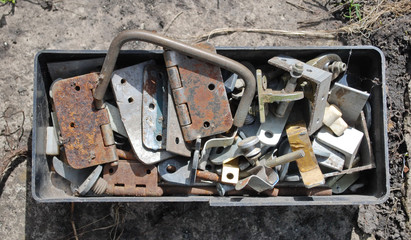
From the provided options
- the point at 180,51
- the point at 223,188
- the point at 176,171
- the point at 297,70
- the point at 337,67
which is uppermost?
the point at 180,51

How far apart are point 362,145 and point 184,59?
1.03m

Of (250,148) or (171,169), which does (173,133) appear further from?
(250,148)

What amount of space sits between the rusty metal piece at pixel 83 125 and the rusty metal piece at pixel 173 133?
29 cm

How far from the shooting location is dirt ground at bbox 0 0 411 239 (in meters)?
2.57

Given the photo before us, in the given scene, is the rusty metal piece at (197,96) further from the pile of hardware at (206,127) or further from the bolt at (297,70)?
the bolt at (297,70)

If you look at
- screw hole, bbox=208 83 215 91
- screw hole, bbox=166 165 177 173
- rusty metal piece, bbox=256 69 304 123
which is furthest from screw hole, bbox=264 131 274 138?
screw hole, bbox=166 165 177 173

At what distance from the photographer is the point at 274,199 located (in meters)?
2.24

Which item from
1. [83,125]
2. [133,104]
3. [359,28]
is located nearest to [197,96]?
[133,104]

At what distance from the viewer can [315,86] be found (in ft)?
6.81

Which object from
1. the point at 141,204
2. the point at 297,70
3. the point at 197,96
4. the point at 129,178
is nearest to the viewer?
the point at 297,70

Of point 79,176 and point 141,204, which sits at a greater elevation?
point 79,176

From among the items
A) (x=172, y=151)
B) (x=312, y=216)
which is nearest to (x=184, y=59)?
(x=172, y=151)

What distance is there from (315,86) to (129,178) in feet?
3.38

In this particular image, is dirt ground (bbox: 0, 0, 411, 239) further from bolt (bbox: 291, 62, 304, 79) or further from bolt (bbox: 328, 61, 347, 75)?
bolt (bbox: 291, 62, 304, 79)
